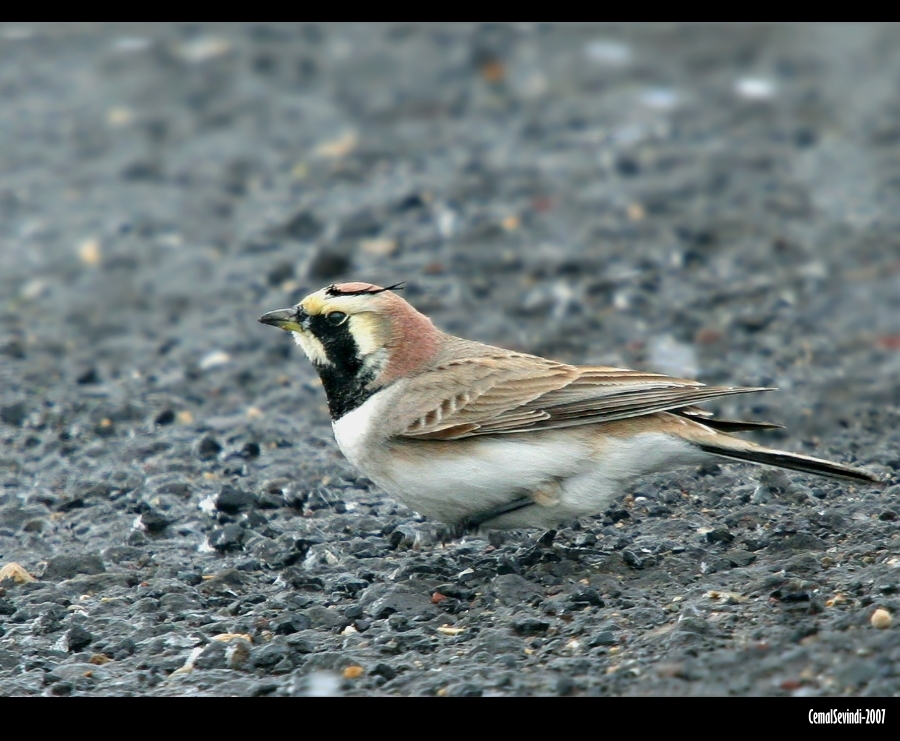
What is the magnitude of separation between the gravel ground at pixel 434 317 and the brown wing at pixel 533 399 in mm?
762

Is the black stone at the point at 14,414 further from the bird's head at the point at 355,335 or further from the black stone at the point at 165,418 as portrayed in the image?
the bird's head at the point at 355,335

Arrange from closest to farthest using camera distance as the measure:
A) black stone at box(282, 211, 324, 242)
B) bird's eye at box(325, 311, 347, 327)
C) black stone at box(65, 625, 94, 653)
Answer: black stone at box(65, 625, 94, 653)
bird's eye at box(325, 311, 347, 327)
black stone at box(282, 211, 324, 242)

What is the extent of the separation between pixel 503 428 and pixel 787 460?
4.94 feet

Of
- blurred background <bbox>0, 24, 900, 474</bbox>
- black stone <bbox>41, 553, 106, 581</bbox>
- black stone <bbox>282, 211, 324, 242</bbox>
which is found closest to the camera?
black stone <bbox>41, 553, 106, 581</bbox>

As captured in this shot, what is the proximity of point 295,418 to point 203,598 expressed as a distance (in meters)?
2.78

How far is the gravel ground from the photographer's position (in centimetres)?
658

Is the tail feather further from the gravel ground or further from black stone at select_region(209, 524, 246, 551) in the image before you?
black stone at select_region(209, 524, 246, 551)

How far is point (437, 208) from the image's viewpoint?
42.7ft

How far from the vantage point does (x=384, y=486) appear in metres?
7.40

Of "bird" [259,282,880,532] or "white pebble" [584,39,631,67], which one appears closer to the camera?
"bird" [259,282,880,532]

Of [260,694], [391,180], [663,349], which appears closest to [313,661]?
[260,694]

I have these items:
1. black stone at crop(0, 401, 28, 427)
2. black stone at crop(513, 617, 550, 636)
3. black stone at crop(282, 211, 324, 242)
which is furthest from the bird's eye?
black stone at crop(282, 211, 324, 242)

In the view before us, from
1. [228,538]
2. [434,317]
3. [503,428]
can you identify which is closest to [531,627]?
[503,428]

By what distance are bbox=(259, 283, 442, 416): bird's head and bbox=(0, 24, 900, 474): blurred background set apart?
1.67 meters
